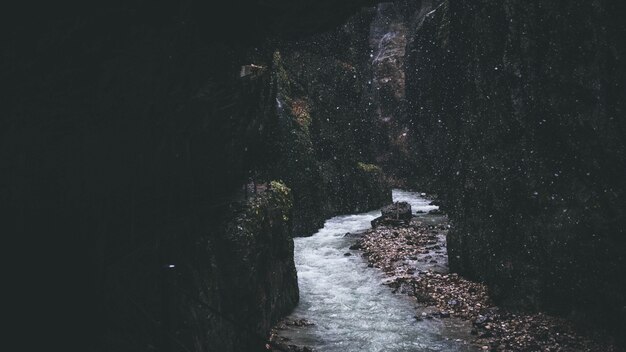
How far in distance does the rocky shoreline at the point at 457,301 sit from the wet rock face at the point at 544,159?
673mm

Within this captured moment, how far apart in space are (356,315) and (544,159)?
27.8ft

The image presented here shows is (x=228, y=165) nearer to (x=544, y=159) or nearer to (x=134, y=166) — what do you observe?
(x=134, y=166)

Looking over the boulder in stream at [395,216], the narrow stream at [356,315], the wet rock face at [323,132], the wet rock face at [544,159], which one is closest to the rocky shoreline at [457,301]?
the narrow stream at [356,315]

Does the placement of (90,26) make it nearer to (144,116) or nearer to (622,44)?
(144,116)

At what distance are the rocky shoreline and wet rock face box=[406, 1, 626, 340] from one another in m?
0.67

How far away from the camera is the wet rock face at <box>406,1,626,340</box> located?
11977 millimetres

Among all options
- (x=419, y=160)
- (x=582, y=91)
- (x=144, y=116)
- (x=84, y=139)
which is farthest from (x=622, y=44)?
(x=419, y=160)

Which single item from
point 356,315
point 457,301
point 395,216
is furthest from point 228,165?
point 395,216

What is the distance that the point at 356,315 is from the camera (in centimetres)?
1487

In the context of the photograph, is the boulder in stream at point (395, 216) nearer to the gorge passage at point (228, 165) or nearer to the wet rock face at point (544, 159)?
the gorge passage at point (228, 165)

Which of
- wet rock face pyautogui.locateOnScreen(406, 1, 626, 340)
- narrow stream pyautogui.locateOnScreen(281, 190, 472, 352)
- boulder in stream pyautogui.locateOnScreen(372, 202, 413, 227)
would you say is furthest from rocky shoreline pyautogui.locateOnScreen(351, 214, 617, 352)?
boulder in stream pyautogui.locateOnScreen(372, 202, 413, 227)

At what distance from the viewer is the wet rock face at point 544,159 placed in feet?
39.3

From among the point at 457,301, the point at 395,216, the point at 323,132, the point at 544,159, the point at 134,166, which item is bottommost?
the point at 457,301

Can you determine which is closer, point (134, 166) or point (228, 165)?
point (134, 166)
